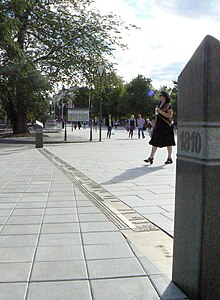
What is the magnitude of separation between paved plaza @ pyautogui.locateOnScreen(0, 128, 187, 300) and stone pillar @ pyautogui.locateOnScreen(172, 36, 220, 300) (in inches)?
11.5

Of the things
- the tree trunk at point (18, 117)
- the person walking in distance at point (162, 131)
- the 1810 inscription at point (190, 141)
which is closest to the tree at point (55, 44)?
the tree trunk at point (18, 117)

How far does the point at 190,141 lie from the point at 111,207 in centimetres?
303

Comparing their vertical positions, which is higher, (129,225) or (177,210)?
(177,210)

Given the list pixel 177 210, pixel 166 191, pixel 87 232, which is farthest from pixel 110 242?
pixel 166 191

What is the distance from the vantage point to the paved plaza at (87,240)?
2.85 meters

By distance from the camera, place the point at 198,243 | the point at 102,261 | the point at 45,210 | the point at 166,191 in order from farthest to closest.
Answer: the point at 166,191 → the point at 45,210 → the point at 102,261 → the point at 198,243

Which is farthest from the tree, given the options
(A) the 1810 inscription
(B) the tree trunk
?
(A) the 1810 inscription

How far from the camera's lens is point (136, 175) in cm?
875

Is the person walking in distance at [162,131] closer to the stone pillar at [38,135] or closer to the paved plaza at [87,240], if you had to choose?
the paved plaza at [87,240]

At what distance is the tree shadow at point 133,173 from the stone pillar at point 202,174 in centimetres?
514

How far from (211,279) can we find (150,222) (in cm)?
223

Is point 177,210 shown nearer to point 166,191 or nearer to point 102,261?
point 102,261

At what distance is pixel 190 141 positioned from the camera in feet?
8.64

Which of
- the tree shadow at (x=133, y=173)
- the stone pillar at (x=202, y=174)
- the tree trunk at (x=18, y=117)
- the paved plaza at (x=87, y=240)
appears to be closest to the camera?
the stone pillar at (x=202, y=174)
